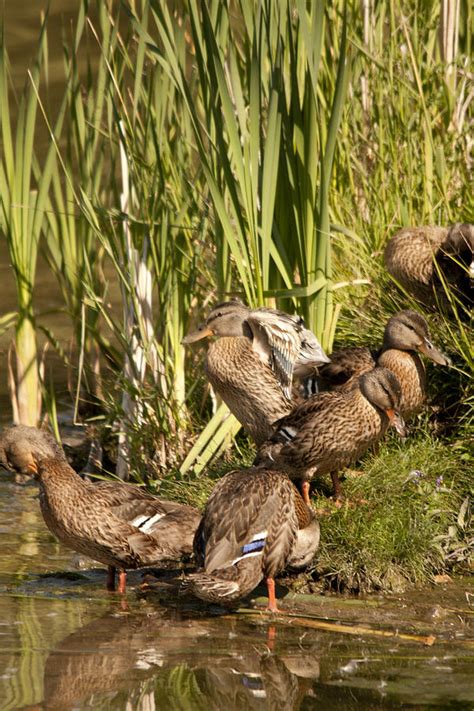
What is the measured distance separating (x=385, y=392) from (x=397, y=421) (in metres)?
0.17

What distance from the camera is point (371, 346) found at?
7070mm

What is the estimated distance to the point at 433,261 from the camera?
6.77 meters

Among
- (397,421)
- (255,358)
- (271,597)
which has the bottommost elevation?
(271,597)

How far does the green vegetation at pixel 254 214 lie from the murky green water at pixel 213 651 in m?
0.49

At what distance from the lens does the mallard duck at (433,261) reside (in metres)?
6.80

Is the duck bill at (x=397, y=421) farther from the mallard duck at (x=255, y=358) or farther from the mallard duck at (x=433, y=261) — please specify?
the mallard duck at (x=433, y=261)

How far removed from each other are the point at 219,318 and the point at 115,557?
60.0 inches

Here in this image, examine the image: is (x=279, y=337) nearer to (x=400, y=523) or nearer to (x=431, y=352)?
(x=431, y=352)

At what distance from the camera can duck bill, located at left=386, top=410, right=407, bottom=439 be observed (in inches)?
236

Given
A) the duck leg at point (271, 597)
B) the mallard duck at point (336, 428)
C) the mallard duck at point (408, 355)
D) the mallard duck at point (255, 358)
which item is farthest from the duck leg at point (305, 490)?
the duck leg at point (271, 597)

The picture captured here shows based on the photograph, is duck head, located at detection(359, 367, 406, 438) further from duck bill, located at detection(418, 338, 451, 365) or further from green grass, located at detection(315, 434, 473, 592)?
duck bill, located at detection(418, 338, 451, 365)

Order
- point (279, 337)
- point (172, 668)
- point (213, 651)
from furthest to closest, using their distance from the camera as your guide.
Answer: point (279, 337), point (213, 651), point (172, 668)

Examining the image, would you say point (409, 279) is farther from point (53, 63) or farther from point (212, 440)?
point (53, 63)

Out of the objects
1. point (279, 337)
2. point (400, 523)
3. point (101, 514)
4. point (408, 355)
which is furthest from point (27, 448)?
point (408, 355)
